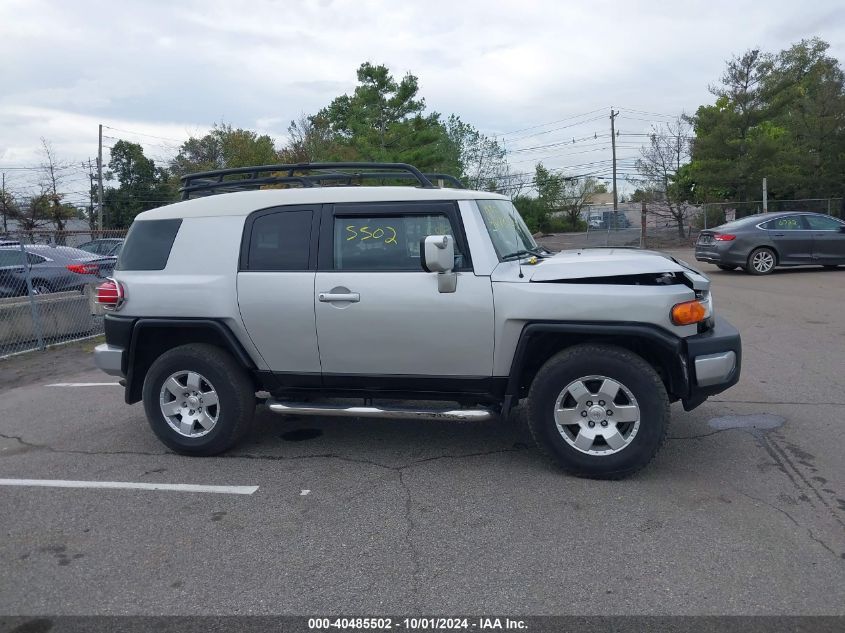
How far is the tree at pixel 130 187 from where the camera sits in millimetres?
53500

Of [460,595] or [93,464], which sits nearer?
[460,595]

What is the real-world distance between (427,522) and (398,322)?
135cm

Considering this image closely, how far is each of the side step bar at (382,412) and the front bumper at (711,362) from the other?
4.34 ft

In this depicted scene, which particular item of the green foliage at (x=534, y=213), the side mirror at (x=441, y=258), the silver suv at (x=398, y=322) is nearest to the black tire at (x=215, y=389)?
the silver suv at (x=398, y=322)

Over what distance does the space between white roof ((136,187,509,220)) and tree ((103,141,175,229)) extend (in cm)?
5130

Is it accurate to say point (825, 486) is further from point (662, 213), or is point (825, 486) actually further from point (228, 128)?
point (228, 128)

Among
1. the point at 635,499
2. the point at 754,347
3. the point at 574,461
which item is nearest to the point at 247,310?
the point at 574,461

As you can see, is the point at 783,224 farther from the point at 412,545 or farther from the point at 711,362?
the point at 412,545

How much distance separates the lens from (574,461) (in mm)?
4676

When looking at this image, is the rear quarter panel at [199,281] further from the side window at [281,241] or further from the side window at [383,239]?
the side window at [383,239]

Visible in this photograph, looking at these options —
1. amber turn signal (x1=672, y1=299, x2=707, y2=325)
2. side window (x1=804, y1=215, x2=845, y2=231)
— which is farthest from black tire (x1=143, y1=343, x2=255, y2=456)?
side window (x1=804, y1=215, x2=845, y2=231)

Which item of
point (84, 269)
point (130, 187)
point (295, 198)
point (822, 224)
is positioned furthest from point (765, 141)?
point (130, 187)

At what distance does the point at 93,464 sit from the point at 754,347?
24.4 feet

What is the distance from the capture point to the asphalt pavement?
11.1ft
